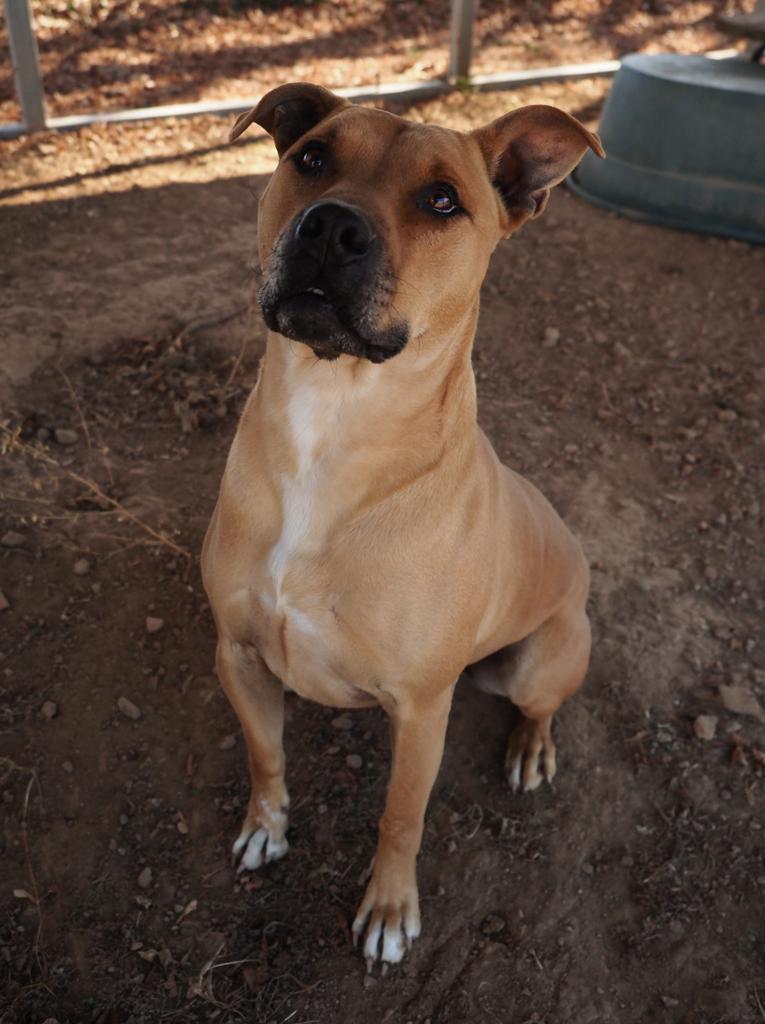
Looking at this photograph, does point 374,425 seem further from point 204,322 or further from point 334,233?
point 204,322

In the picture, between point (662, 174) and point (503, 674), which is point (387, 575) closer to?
point (503, 674)

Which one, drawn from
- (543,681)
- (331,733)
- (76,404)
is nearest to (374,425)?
(543,681)

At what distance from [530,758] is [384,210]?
6.65ft

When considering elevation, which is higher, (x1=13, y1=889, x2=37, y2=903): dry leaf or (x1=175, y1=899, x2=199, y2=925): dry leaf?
(x1=13, y1=889, x2=37, y2=903): dry leaf

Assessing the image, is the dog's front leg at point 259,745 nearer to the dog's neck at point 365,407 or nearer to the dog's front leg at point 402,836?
the dog's front leg at point 402,836

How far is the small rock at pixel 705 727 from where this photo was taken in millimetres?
3562

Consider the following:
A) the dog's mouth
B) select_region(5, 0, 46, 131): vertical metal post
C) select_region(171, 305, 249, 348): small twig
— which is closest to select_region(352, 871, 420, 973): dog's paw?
the dog's mouth

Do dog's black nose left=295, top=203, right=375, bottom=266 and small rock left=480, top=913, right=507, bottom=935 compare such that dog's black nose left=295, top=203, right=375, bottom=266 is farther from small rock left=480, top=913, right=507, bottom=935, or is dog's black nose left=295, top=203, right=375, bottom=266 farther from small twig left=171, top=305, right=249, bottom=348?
small twig left=171, top=305, right=249, bottom=348

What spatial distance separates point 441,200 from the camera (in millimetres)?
2373

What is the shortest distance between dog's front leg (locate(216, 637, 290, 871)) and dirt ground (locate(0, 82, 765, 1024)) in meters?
0.09

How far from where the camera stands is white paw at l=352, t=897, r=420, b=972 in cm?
289

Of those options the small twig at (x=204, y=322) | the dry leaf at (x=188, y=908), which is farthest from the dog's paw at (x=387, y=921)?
the small twig at (x=204, y=322)

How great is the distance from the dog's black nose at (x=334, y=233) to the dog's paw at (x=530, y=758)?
1947 mm

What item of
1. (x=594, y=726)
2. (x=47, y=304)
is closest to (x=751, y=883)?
(x=594, y=726)
